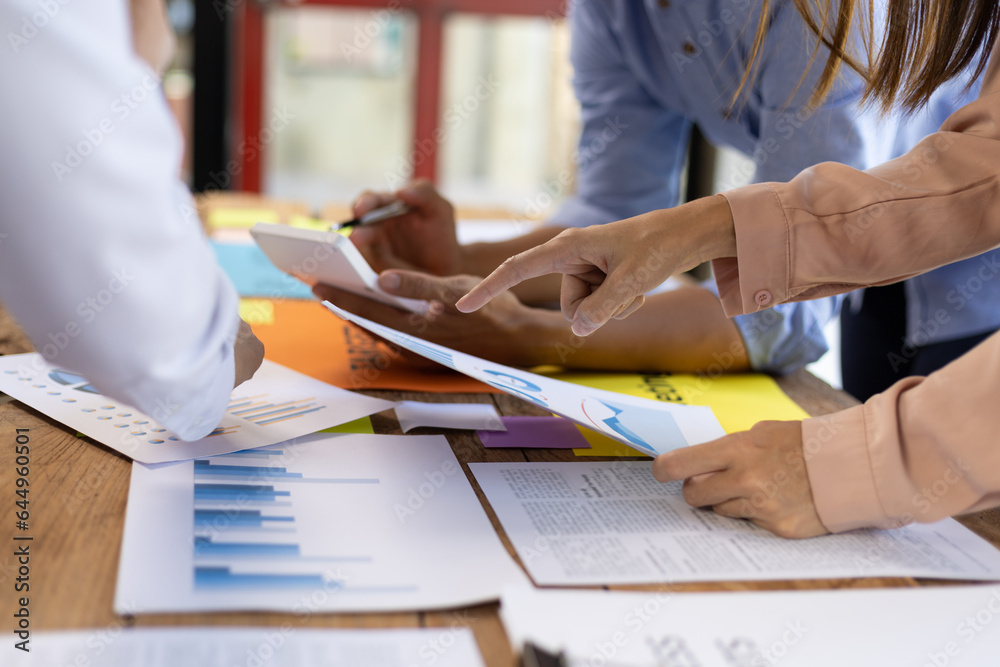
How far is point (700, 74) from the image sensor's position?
1174 mm

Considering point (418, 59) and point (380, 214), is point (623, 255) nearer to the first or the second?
point (380, 214)

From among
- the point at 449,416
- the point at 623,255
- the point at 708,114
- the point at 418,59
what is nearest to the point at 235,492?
the point at 449,416

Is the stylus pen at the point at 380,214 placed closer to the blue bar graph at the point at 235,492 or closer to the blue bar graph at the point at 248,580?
the blue bar graph at the point at 235,492

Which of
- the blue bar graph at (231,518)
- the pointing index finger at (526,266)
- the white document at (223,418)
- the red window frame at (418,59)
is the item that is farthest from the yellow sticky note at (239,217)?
the red window frame at (418,59)

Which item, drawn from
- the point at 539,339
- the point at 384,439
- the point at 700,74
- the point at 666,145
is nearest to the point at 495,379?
the point at 384,439

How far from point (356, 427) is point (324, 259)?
22cm

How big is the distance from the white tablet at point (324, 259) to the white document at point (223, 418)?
0.12 meters

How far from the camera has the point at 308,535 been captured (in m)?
0.56

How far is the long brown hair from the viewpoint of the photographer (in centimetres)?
76

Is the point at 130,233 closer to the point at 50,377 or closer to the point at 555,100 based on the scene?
the point at 50,377

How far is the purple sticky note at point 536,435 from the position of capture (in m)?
0.77

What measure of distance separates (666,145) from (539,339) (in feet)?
1.81

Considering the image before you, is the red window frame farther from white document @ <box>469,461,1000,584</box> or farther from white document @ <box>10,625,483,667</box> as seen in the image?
white document @ <box>10,625,483,667</box>

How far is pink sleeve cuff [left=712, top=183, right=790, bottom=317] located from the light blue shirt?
0.18 m
